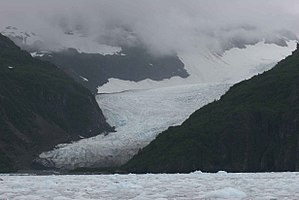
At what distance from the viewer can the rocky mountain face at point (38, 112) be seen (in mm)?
146250

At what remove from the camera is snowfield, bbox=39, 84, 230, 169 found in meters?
122

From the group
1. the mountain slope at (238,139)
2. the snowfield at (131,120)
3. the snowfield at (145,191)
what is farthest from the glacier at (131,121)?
the snowfield at (145,191)

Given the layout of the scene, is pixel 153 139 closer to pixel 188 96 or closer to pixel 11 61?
pixel 188 96

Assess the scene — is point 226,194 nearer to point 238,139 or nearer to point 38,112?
point 238,139

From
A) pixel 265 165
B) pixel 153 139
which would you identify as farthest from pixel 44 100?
pixel 265 165

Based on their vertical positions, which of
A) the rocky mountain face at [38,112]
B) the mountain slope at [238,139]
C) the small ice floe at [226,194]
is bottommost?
the small ice floe at [226,194]

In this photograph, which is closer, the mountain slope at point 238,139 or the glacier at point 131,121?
the mountain slope at point 238,139

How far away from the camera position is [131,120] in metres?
139

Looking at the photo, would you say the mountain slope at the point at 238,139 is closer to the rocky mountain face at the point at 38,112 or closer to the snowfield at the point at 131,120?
the snowfield at the point at 131,120

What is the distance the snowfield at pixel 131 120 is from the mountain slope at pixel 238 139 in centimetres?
474

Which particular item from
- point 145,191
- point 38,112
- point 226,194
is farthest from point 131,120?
point 226,194

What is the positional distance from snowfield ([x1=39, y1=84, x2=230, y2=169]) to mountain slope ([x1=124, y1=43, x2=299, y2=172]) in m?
4.74

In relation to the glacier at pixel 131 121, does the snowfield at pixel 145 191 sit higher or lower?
lower

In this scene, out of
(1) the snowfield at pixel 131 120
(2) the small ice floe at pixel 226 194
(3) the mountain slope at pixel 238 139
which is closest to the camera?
(2) the small ice floe at pixel 226 194
